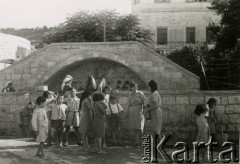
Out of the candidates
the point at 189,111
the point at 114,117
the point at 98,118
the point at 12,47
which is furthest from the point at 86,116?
the point at 12,47

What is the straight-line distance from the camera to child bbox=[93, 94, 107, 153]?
9977 millimetres

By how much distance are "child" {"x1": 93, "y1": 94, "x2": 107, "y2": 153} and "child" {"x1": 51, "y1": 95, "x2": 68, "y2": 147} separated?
1219 millimetres

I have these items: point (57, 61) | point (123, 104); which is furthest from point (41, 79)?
point (123, 104)

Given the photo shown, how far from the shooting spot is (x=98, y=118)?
10094 mm

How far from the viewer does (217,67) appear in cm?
1995

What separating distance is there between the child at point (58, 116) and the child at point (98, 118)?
1219mm

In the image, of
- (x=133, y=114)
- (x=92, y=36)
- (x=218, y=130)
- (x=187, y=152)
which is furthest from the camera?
(x=92, y=36)

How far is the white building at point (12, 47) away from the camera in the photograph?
85.0ft

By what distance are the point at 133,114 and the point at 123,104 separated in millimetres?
2058

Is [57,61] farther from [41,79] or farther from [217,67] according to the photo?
[217,67]

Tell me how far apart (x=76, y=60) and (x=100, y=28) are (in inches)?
303

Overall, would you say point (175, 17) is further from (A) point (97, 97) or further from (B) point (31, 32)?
(A) point (97, 97)

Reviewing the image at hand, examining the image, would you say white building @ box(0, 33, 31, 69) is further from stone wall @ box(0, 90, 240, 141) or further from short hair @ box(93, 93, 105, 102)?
short hair @ box(93, 93, 105, 102)

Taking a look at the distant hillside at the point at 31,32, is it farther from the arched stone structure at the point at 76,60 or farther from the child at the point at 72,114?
the child at the point at 72,114
